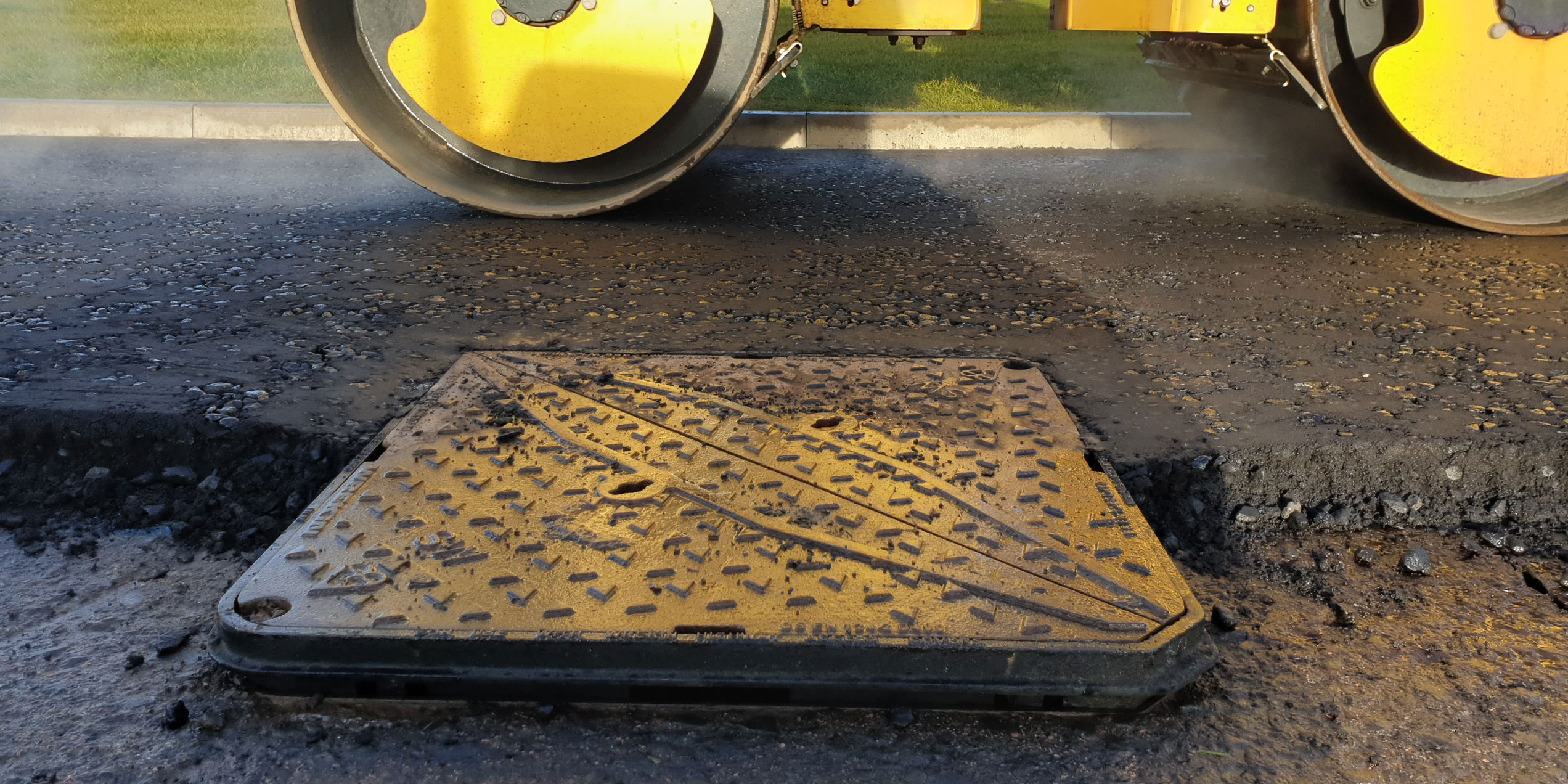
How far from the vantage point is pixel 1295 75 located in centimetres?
375

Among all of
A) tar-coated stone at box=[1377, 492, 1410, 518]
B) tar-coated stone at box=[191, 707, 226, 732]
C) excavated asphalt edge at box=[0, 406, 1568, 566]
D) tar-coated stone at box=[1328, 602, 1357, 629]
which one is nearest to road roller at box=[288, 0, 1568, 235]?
excavated asphalt edge at box=[0, 406, 1568, 566]

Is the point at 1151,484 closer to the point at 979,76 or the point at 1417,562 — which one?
the point at 1417,562

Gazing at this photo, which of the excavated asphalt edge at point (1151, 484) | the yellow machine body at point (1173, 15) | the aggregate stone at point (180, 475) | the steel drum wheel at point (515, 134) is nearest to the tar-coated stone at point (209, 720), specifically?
the excavated asphalt edge at point (1151, 484)

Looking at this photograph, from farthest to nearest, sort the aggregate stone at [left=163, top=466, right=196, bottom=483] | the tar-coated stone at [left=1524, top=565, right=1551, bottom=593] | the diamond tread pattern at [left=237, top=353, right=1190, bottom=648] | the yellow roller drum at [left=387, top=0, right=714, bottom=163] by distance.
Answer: the yellow roller drum at [left=387, top=0, right=714, bottom=163]
the aggregate stone at [left=163, top=466, right=196, bottom=483]
the tar-coated stone at [left=1524, top=565, right=1551, bottom=593]
the diamond tread pattern at [left=237, top=353, right=1190, bottom=648]

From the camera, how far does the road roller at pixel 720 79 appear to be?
3738 mm

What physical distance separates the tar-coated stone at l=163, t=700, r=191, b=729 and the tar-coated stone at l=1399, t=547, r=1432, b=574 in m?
1.98

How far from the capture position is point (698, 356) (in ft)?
8.75

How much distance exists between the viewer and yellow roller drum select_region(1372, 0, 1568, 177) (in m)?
3.69

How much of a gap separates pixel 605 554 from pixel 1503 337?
2462 millimetres

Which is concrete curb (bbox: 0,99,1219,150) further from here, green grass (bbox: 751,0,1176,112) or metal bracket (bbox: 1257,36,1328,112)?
metal bracket (bbox: 1257,36,1328,112)

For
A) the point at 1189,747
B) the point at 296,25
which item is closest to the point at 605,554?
the point at 1189,747

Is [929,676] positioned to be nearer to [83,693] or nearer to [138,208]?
[83,693]

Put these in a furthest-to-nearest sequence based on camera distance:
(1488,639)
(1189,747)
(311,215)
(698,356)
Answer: (311,215), (698,356), (1488,639), (1189,747)

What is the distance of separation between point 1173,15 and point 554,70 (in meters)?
2.21
